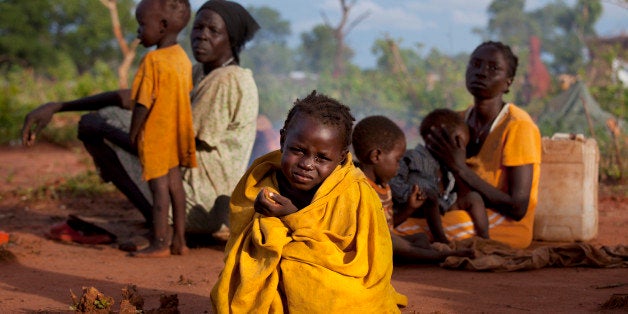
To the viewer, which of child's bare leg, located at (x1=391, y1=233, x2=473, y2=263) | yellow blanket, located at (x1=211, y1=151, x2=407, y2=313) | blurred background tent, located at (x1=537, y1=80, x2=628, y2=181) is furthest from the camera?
blurred background tent, located at (x1=537, y1=80, x2=628, y2=181)

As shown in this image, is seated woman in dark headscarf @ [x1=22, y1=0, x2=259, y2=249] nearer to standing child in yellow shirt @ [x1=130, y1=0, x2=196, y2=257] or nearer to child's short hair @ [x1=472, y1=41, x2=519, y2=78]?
standing child in yellow shirt @ [x1=130, y1=0, x2=196, y2=257]

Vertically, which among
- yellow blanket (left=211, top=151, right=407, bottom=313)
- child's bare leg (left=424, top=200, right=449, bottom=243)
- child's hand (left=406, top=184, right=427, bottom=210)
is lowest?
child's bare leg (left=424, top=200, right=449, bottom=243)

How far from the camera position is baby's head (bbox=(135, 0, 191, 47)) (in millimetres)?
5035

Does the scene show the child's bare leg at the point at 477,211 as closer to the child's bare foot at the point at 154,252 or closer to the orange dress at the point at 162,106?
the orange dress at the point at 162,106

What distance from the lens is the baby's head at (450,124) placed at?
5227 millimetres

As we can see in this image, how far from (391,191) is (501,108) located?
41.0 inches

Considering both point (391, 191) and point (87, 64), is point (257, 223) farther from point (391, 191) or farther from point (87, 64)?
point (87, 64)

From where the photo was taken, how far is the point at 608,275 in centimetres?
463

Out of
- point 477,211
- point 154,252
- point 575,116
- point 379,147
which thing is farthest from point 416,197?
point 575,116

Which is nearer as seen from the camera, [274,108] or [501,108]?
[501,108]

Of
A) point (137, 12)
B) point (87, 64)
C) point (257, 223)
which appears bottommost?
point (87, 64)

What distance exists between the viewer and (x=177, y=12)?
16.8ft

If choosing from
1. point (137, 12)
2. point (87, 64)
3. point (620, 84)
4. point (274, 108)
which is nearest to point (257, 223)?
point (137, 12)

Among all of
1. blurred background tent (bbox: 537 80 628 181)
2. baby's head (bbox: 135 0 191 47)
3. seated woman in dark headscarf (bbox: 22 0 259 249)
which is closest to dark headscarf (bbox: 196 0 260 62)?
seated woman in dark headscarf (bbox: 22 0 259 249)
